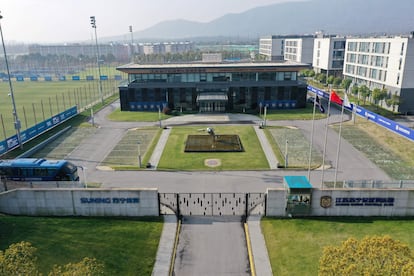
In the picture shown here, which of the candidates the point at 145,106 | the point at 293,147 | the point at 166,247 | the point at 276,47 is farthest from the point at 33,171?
the point at 276,47

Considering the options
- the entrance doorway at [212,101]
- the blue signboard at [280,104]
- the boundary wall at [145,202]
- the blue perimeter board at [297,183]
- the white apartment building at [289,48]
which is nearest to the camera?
the blue perimeter board at [297,183]

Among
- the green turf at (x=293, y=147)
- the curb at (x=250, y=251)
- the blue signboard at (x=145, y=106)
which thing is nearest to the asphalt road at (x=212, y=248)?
the curb at (x=250, y=251)

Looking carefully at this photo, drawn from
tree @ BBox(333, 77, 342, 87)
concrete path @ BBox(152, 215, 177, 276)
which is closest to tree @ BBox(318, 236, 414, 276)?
concrete path @ BBox(152, 215, 177, 276)

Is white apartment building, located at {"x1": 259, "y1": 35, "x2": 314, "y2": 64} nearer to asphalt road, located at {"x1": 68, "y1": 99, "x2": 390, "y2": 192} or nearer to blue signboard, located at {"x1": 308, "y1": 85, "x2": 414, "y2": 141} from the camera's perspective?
blue signboard, located at {"x1": 308, "y1": 85, "x2": 414, "y2": 141}

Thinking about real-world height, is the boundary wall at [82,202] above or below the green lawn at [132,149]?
above

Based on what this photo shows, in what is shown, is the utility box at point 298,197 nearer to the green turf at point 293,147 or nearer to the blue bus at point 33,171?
the green turf at point 293,147

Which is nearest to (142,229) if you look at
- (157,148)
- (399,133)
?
(157,148)
